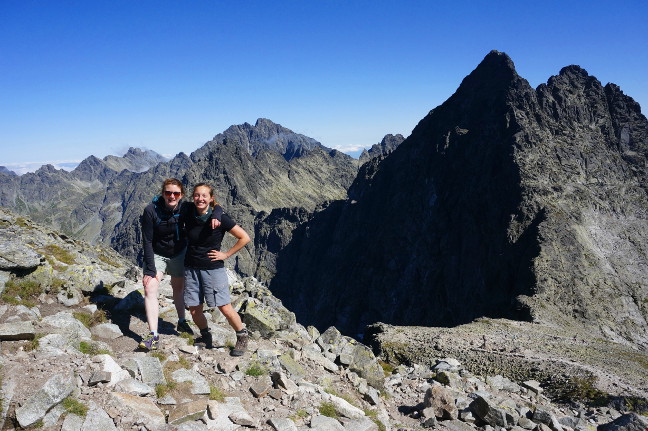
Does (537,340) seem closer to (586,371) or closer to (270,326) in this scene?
(586,371)

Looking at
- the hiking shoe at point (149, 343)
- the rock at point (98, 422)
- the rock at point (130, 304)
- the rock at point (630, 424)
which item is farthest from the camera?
the rock at point (130, 304)

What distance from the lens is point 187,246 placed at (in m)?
10.8

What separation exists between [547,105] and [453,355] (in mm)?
128422

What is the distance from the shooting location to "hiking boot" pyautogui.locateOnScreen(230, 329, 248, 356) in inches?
446

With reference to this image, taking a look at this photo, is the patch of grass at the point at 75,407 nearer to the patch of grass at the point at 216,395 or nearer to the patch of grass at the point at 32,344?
the patch of grass at the point at 32,344

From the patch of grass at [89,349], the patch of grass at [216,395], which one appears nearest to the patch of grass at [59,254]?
the patch of grass at [89,349]

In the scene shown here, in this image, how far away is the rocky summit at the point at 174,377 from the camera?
7570 millimetres

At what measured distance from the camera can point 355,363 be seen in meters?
14.4

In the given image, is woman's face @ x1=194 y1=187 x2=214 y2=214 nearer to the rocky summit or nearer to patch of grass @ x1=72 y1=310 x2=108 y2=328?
the rocky summit

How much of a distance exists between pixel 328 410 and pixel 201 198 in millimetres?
6595

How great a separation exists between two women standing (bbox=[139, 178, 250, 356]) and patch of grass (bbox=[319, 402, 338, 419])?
3087 millimetres

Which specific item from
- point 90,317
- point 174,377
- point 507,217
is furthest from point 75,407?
point 507,217

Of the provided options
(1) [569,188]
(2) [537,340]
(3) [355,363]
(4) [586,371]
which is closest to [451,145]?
(1) [569,188]

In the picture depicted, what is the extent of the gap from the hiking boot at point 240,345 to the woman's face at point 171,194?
14.7 ft
